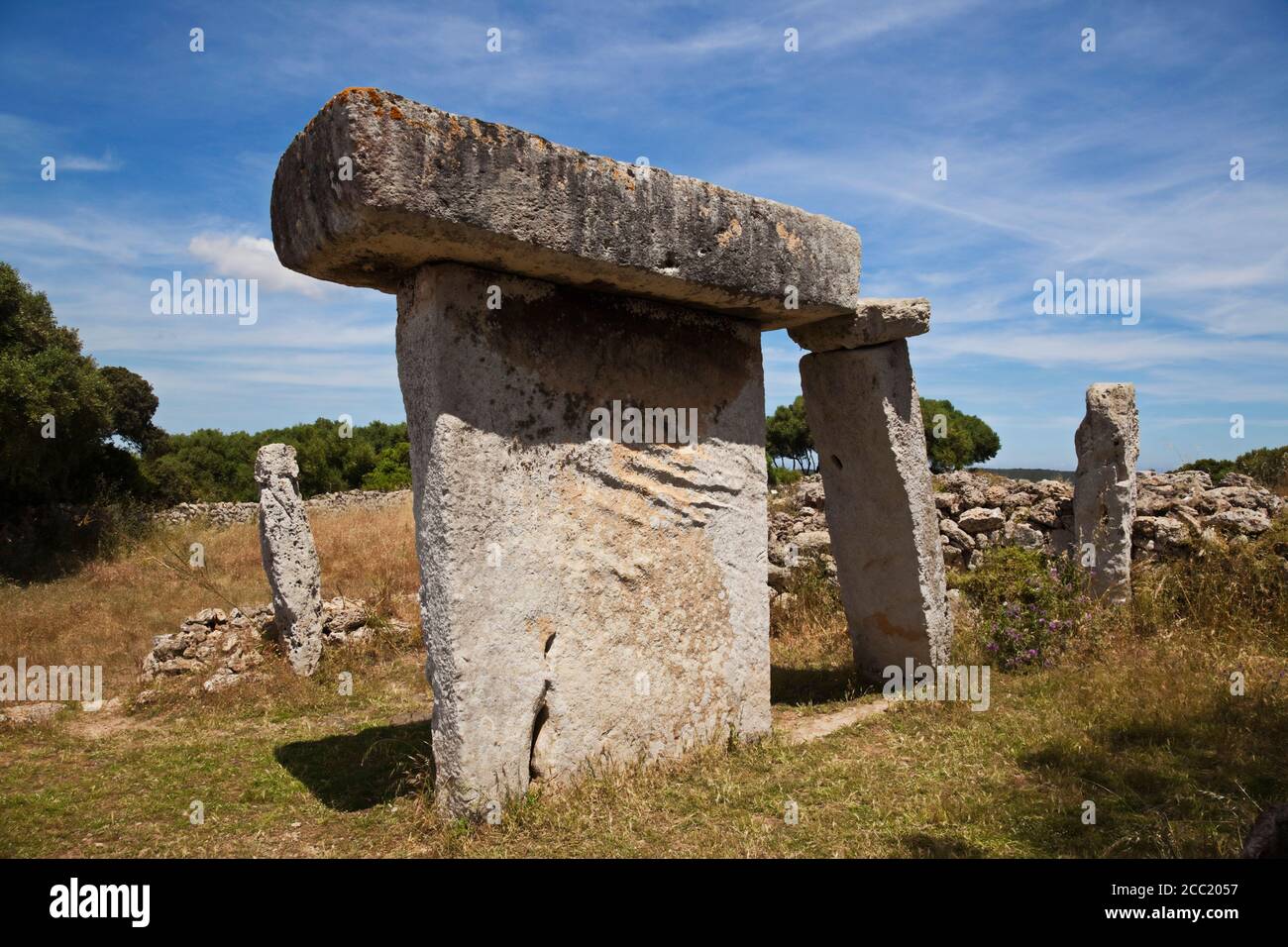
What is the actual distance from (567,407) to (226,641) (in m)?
4.96

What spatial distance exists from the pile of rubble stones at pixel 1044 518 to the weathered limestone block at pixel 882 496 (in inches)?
83.1

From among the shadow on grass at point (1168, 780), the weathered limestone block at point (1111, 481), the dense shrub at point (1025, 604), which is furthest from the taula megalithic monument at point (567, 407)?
the weathered limestone block at point (1111, 481)

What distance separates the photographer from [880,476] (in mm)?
6113

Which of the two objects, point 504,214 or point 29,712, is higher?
point 504,214

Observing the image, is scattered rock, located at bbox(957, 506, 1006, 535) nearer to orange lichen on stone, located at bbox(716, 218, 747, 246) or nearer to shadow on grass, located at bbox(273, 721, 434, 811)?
orange lichen on stone, located at bbox(716, 218, 747, 246)

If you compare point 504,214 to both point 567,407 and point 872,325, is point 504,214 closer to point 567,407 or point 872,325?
point 567,407

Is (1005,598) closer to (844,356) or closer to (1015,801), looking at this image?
(844,356)

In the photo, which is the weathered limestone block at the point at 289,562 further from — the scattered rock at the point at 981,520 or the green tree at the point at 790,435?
the green tree at the point at 790,435

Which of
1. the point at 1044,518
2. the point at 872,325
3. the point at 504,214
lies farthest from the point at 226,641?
the point at 1044,518

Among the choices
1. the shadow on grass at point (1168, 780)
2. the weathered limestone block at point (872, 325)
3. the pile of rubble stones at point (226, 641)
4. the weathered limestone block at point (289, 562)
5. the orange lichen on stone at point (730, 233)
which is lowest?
the shadow on grass at point (1168, 780)

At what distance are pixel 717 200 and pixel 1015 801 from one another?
3222 mm

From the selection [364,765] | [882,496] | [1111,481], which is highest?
[1111,481]

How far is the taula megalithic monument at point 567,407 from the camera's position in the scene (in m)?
3.67

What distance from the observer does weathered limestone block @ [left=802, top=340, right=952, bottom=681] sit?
5.97 meters
